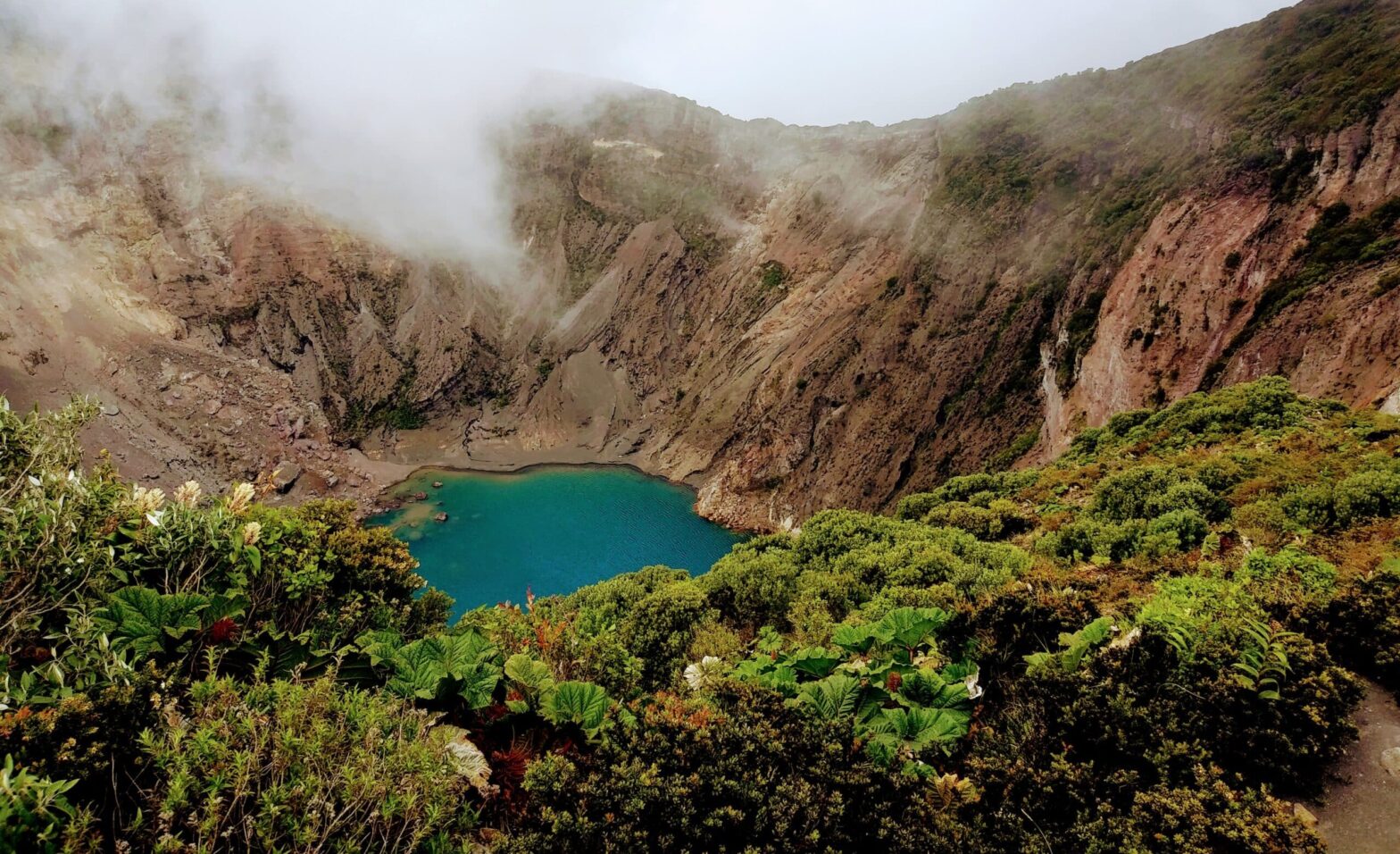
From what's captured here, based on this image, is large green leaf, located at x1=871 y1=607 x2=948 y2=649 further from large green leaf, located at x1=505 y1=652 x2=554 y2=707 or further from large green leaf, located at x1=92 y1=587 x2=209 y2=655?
large green leaf, located at x1=92 y1=587 x2=209 y2=655

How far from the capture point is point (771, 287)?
6744 cm

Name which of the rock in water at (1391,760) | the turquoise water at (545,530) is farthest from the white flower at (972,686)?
the turquoise water at (545,530)

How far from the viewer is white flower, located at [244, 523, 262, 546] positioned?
605 centimetres

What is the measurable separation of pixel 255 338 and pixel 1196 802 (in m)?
83.8

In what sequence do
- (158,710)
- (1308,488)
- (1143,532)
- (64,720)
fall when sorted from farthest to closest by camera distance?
(1143,532) → (1308,488) → (158,710) → (64,720)

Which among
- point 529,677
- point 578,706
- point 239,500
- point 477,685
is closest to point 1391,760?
point 578,706

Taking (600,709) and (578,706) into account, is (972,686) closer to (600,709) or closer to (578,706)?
(600,709)

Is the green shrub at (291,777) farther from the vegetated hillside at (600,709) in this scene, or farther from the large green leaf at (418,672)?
the large green leaf at (418,672)

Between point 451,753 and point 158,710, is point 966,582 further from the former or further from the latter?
point 158,710

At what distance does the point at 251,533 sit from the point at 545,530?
144ft

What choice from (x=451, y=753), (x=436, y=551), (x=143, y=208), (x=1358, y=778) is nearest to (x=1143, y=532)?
(x=1358, y=778)

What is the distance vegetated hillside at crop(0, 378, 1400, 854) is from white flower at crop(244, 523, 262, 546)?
5 cm

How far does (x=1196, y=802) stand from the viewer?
386cm

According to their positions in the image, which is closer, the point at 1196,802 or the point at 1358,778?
the point at 1196,802
